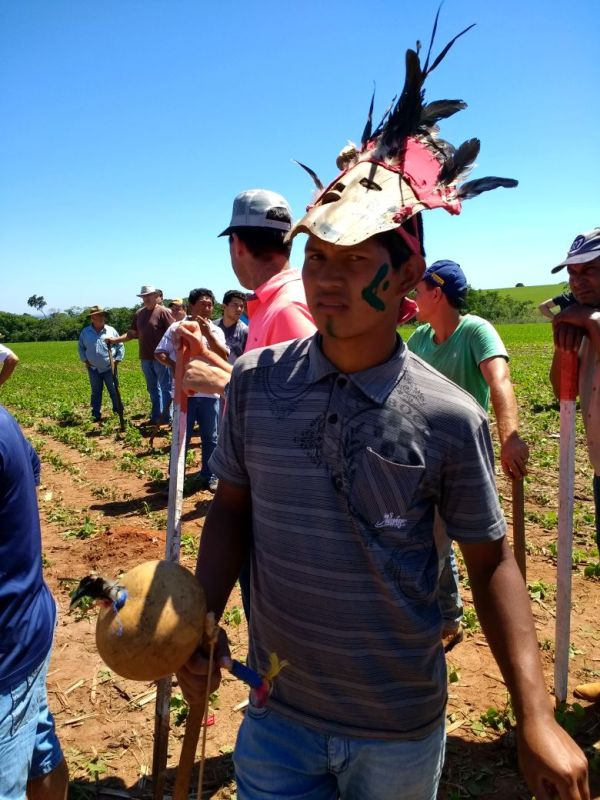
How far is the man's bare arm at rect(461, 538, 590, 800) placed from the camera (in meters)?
1.37

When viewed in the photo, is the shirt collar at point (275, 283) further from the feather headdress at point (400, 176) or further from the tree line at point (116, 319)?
the tree line at point (116, 319)

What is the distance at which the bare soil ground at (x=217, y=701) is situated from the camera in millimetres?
3230

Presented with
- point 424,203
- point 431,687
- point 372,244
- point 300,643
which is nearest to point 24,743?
point 300,643

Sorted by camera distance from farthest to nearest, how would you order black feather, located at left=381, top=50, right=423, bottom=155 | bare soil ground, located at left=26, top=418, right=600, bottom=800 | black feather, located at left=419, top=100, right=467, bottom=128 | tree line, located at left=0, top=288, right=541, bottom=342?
tree line, located at left=0, top=288, right=541, bottom=342 → bare soil ground, located at left=26, top=418, right=600, bottom=800 → black feather, located at left=419, top=100, right=467, bottom=128 → black feather, located at left=381, top=50, right=423, bottom=155

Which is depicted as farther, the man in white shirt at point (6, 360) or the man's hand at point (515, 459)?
the man in white shirt at point (6, 360)

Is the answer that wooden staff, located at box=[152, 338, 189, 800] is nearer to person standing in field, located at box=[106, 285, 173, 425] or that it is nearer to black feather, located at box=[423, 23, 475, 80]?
black feather, located at box=[423, 23, 475, 80]

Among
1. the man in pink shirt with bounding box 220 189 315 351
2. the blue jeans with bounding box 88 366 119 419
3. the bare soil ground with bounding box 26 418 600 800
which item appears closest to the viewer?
the man in pink shirt with bounding box 220 189 315 351

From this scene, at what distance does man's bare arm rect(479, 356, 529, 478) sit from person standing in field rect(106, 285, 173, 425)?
834cm

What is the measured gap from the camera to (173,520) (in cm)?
264

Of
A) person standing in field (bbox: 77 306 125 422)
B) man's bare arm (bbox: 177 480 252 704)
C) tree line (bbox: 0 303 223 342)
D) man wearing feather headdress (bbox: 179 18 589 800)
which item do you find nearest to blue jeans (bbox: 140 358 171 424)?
person standing in field (bbox: 77 306 125 422)

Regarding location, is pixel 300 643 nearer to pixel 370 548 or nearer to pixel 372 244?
pixel 370 548

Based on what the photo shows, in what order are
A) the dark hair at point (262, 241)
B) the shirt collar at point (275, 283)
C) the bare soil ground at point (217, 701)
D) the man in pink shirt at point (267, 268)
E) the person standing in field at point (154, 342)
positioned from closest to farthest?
the man in pink shirt at point (267, 268) → the shirt collar at point (275, 283) → the dark hair at point (262, 241) → the bare soil ground at point (217, 701) → the person standing in field at point (154, 342)

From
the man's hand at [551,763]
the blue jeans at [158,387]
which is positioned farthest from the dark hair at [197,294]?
the man's hand at [551,763]

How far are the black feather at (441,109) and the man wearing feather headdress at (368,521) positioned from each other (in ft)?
0.44
